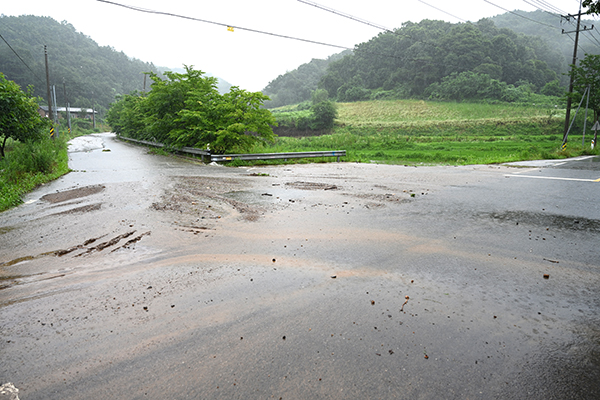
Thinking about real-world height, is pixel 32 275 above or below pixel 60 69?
below

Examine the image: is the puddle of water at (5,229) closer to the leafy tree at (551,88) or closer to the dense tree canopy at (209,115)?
the dense tree canopy at (209,115)

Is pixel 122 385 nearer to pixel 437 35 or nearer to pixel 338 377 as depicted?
pixel 338 377

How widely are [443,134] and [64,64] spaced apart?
123 metres

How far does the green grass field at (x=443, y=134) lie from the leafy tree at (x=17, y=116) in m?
12.2

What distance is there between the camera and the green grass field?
30422 mm

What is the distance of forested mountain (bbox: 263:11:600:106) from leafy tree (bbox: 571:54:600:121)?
6025cm

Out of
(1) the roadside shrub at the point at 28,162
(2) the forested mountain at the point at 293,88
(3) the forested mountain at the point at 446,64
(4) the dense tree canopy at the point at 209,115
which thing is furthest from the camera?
(2) the forested mountain at the point at 293,88

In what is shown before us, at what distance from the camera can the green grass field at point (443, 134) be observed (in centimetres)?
3042

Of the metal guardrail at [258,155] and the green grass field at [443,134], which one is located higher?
the green grass field at [443,134]

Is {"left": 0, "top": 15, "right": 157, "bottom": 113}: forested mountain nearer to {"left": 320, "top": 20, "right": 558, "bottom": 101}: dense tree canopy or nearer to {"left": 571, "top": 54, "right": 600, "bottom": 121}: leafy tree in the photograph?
{"left": 320, "top": 20, "right": 558, "bottom": 101}: dense tree canopy

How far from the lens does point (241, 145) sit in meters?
23.7

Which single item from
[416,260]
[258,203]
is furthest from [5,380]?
[258,203]

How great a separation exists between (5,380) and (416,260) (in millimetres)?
5175

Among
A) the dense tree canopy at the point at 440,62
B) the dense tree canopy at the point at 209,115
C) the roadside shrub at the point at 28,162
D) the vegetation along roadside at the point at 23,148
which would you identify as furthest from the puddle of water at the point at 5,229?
the dense tree canopy at the point at 440,62
